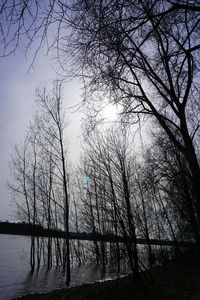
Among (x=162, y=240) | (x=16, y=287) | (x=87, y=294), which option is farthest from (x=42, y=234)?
(x=87, y=294)

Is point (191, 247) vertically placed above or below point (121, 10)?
below

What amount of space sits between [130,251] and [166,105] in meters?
4.88

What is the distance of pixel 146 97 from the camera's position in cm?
909

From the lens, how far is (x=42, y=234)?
1234 inches

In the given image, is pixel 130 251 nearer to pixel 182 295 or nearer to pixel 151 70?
pixel 182 295

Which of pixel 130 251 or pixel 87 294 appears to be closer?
pixel 130 251

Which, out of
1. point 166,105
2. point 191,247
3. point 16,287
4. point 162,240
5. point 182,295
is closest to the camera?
point 182,295

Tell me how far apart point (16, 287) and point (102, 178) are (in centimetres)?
1209

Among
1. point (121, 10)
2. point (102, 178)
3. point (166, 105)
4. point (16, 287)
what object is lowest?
point (16, 287)

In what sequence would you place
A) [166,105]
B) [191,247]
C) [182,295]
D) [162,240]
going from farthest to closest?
[162,240], [191,247], [166,105], [182,295]

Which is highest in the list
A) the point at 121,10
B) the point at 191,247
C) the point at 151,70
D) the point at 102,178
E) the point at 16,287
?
the point at 151,70

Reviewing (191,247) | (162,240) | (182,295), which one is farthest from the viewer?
(162,240)

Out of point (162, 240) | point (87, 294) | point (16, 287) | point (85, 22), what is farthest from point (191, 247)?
point (85, 22)

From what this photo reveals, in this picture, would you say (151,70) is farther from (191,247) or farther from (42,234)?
(42,234)
